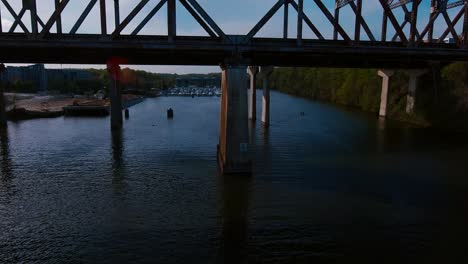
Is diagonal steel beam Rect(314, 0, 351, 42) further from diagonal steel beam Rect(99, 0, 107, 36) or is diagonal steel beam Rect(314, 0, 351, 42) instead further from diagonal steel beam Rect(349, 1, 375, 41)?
diagonal steel beam Rect(99, 0, 107, 36)

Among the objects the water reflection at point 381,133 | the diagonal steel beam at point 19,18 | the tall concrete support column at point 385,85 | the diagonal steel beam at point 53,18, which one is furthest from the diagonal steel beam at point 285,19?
the tall concrete support column at point 385,85

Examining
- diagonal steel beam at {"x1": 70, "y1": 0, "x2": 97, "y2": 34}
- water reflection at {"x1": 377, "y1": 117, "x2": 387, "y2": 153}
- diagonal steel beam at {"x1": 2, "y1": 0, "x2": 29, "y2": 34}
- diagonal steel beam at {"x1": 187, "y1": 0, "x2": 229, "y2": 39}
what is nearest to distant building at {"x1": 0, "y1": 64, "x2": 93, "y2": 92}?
water reflection at {"x1": 377, "y1": 117, "x2": 387, "y2": 153}

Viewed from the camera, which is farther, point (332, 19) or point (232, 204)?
point (332, 19)

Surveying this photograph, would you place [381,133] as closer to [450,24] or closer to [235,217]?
[450,24]

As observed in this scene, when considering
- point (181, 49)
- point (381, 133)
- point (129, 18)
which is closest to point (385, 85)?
point (381, 133)

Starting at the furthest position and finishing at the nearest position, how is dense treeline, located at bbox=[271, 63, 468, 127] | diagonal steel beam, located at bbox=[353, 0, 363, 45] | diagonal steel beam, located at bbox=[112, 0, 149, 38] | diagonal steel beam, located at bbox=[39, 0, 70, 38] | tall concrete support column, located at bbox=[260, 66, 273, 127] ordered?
tall concrete support column, located at bbox=[260, 66, 273, 127], dense treeline, located at bbox=[271, 63, 468, 127], diagonal steel beam, located at bbox=[353, 0, 363, 45], diagonal steel beam, located at bbox=[112, 0, 149, 38], diagonal steel beam, located at bbox=[39, 0, 70, 38]

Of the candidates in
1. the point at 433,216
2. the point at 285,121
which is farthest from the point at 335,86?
the point at 433,216
